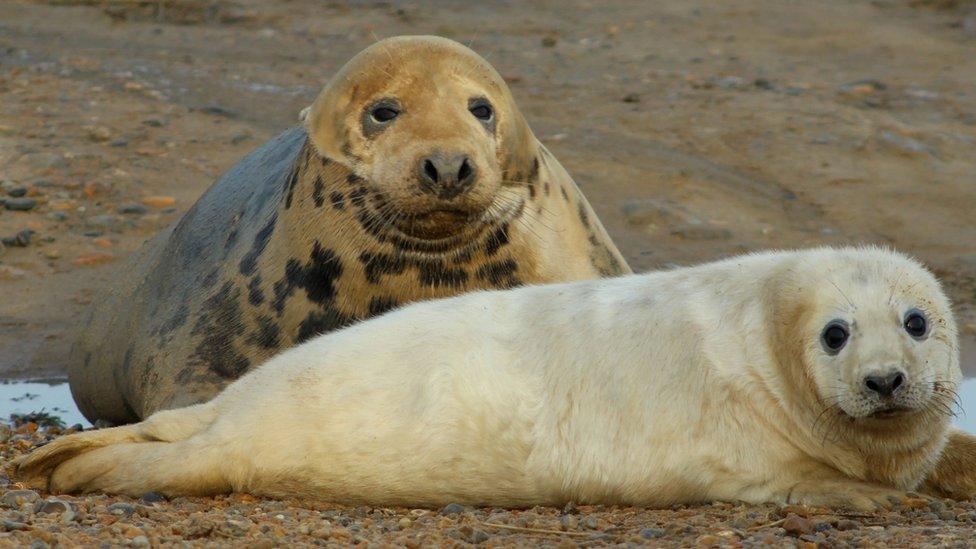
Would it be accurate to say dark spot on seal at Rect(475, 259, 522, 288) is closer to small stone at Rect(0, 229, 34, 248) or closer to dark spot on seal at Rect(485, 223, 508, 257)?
dark spot on seal at Rect(485, 223, 508, 257)

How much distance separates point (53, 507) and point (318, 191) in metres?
1.65

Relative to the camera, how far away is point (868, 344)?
3.89 metres

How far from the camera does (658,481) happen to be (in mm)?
4043

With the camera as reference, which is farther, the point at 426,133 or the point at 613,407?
the point at 426,133

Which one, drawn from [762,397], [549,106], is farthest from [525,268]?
[549,106]

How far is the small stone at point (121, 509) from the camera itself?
3.93 metres

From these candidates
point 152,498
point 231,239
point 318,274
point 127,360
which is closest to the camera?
point 152,498

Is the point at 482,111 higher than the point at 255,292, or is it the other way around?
the point at 482,111

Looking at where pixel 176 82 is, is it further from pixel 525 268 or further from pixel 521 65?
pixel 525 268

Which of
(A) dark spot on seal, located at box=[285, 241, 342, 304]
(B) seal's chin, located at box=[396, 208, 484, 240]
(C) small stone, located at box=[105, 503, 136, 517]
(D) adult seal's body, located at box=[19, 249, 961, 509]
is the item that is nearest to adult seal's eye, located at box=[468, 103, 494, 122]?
(B) seal's chin, located at box=[396, 208, 484, 240]

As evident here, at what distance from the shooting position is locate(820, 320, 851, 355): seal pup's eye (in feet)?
13.0

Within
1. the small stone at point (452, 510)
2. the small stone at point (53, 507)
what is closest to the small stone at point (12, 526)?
the small stone at point (53, 507)

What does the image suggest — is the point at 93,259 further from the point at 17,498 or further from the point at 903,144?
the point at 903,144

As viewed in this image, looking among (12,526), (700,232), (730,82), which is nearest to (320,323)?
(12,526)
